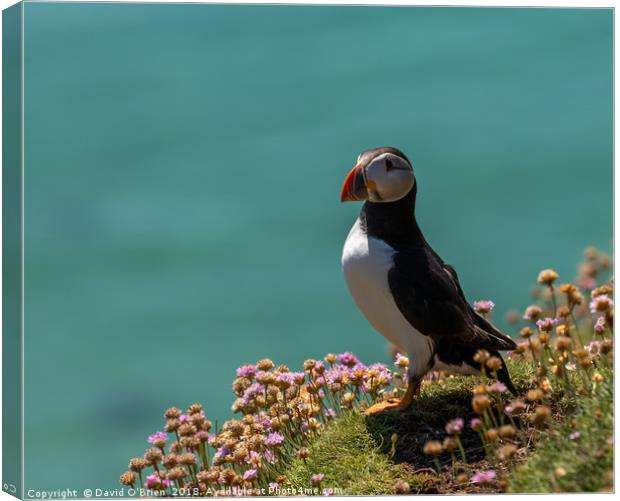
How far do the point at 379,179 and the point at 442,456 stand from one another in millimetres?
1395

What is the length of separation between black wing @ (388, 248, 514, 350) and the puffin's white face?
306 mm

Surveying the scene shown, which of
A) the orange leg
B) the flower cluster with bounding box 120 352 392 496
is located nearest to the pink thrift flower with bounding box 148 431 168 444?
the flower cluster with bounding box 120 352 392 496

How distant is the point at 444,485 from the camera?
14.9 ft

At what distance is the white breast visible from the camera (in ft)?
15.8

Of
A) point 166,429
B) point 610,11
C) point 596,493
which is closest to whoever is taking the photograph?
point 596,493

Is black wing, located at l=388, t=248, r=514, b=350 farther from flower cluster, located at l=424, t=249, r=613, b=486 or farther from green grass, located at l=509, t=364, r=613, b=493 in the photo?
green grass, located at l=509, t=364, r=613, b=493

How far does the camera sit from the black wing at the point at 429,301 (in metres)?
4.78

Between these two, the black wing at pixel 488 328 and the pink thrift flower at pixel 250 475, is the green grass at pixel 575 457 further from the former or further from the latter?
the pink thrift flower at pixel 250 475

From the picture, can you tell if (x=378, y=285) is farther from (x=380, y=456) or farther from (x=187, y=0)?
(x=187, y=0)

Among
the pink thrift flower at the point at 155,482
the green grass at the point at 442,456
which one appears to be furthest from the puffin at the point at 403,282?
the pink thrift flower at the point at 155,482

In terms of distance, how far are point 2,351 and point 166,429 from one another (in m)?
0.88

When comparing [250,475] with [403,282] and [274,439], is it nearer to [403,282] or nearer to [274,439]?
[274,439]

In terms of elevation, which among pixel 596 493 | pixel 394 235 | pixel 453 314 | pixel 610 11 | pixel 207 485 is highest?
pixel 610 11

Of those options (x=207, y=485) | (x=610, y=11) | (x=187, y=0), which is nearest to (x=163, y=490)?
(x=207, y=485)
